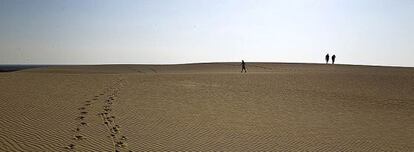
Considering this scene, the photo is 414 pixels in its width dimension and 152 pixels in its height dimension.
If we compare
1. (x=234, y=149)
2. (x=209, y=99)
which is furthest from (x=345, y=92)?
(x=234, y=149)

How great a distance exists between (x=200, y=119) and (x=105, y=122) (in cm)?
332

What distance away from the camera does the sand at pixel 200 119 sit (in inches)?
411

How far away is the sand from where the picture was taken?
10.4 m

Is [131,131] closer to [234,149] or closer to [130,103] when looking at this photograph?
[234,149]

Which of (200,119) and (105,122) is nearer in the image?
(105,122)

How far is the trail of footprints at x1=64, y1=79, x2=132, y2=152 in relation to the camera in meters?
9.81

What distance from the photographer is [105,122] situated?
40.3ft

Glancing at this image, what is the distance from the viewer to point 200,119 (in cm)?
1392

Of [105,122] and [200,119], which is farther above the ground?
[105,122]

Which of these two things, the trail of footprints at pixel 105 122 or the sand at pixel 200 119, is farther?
the sand at pixel 200 119

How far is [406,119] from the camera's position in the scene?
52.7 feet

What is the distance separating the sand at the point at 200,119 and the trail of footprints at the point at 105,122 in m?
0.03

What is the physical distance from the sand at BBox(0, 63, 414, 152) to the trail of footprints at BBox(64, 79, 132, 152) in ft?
0.08

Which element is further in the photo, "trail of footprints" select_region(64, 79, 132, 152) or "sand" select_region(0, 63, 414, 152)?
"sand" select_region(0, 63, 414, 152)
